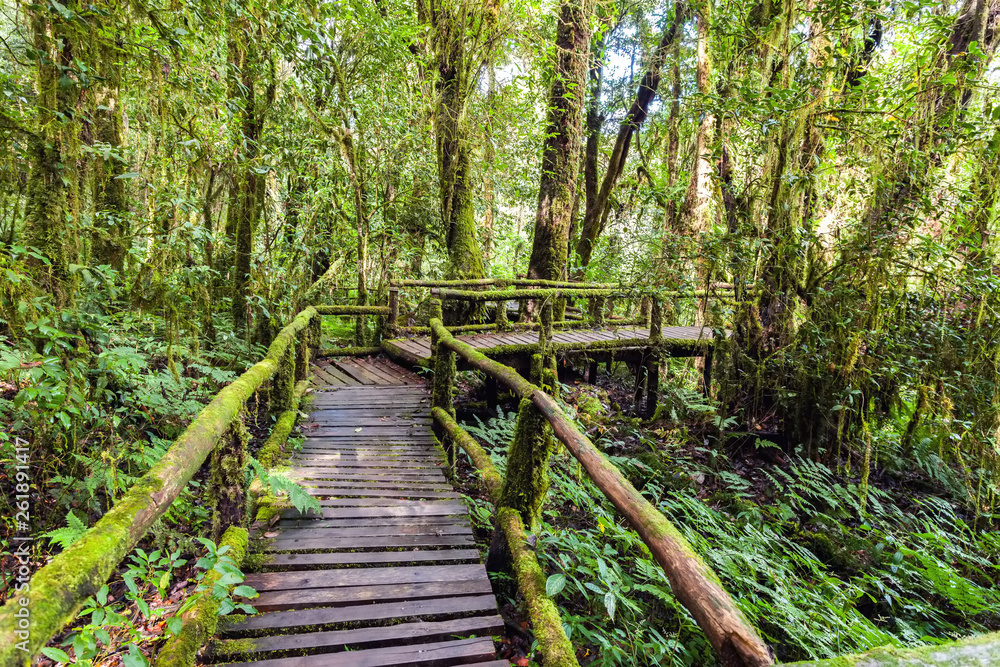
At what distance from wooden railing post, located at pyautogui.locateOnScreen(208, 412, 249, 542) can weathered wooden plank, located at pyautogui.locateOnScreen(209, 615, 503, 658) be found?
2.47ft

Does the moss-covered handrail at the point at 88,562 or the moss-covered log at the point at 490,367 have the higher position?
the moss-covered log at the point at 490,367

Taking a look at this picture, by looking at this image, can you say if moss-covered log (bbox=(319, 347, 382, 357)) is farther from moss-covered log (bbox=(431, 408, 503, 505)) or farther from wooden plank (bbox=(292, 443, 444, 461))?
wooden plank (bbox=(292, 443, 444, 461))

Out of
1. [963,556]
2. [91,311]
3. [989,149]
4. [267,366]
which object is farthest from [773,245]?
[91,311]

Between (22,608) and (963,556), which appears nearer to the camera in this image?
(22,608)

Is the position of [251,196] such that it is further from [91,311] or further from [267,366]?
[267,366]

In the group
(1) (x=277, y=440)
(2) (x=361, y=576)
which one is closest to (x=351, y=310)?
(1) (x=277, y=440)

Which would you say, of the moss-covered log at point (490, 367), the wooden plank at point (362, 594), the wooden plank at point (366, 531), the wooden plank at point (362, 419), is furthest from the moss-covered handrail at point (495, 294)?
the wooden plank at point (362, 594)

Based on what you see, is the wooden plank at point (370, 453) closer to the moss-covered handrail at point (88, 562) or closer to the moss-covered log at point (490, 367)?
the moss-covered log at point (490, 367)

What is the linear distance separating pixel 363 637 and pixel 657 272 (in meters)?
6.10

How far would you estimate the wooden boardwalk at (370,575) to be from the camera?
265cm

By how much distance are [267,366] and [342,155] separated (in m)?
7.19

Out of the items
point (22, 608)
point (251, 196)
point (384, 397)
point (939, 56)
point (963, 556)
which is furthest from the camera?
point (251, 196)

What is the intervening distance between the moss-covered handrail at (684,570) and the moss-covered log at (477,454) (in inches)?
41.0

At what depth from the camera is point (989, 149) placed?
17.4 feet
